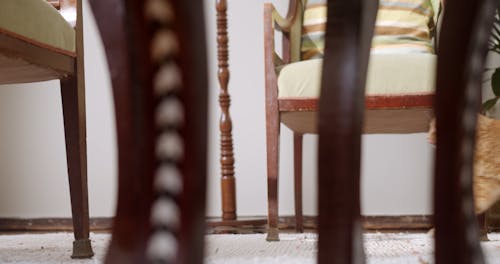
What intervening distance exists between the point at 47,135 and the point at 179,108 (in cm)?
247

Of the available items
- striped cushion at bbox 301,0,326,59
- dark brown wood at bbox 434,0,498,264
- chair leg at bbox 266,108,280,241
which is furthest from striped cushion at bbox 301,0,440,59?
dark brown wood at bbox 434,0,498,264

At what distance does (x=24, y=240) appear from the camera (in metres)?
2.11

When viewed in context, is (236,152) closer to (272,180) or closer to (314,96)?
(272,180)

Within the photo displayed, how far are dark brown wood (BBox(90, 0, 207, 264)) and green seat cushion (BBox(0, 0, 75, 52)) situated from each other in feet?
2.92

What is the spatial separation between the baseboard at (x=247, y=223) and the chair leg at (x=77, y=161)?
699 millimetres

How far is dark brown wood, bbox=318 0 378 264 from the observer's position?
399 mm

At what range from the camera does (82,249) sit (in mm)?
1561

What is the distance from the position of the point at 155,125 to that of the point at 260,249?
4.51ft

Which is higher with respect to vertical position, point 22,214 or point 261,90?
point 261,90

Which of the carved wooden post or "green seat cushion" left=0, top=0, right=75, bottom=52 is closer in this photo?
"green seat cushion" left=0, top=0, right=75, bottom=52

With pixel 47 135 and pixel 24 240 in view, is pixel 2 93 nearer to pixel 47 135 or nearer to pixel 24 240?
pixel 47 135

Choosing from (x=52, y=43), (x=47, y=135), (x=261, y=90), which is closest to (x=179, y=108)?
(x=52, y=43)

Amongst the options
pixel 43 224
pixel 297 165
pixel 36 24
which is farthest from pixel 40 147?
pixel 36 24

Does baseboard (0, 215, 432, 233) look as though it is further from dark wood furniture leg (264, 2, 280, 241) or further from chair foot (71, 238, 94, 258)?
chair foot (71, 238, 94, 258)
